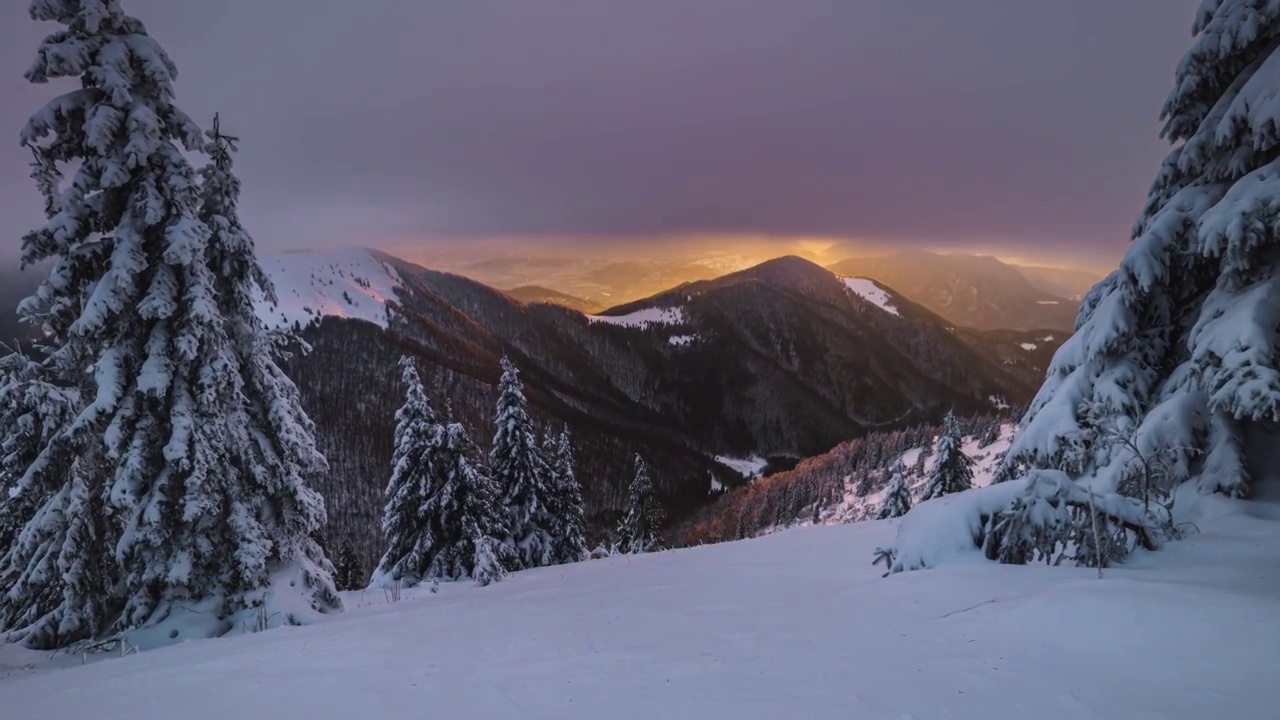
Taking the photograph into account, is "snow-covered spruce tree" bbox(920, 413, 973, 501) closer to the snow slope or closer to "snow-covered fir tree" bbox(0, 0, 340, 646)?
"snow-covered fir tree" bbox(0, 0, 340, 646)

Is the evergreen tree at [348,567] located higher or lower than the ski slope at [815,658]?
lower

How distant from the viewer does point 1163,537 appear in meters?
7.50

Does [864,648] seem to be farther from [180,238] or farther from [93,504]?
[93,504]

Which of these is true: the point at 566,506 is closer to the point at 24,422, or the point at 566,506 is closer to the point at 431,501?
the point at 431,501

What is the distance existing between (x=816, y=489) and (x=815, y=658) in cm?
10909

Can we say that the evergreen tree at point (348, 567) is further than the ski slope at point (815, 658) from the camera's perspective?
Yes

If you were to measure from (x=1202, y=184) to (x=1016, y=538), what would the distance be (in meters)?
7.05

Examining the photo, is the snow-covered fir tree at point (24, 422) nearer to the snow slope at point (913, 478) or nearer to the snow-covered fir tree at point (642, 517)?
the snow-covered fir tree at point (642, 517)

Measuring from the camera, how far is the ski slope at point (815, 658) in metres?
4.00

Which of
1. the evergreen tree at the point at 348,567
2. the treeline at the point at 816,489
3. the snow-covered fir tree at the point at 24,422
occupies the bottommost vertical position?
the treeline at the point at 816,489

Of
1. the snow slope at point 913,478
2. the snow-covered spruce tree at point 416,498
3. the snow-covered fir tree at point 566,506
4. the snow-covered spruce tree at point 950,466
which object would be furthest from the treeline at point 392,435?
the snow-covered spruce tree at point 416,498

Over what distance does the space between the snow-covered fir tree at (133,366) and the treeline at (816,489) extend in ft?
253

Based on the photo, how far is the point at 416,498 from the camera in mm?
20797

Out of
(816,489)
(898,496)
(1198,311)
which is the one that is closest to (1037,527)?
(1198,311)
